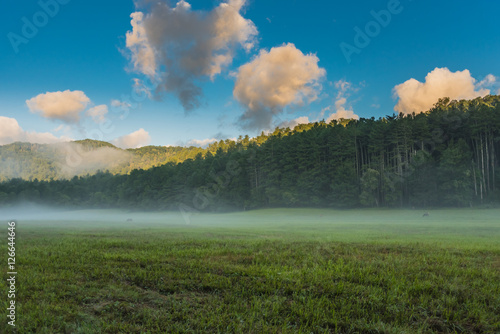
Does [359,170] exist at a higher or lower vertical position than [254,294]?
higher

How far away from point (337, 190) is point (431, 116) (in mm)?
27020

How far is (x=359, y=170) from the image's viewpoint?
68750 mm

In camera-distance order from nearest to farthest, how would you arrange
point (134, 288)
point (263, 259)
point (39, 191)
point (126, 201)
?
point (134, 288) < point (263, 259) < point (126, 201) < point (39, 191)

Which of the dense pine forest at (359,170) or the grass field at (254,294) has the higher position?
the dense pine forest at (359,170)

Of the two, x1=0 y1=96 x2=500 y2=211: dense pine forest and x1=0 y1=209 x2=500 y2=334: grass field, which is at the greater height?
x1=0 y1=96 x2=500 y2=211: dense pine forest

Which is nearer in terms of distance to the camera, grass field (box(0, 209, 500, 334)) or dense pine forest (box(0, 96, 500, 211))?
grass field (box(0, 209, 500, 334))

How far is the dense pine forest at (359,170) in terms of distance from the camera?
2105 inches

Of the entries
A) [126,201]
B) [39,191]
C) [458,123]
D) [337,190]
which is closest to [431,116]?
[458,123]

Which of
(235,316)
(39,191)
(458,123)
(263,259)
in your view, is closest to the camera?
(235,316)

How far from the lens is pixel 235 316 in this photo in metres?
3.82

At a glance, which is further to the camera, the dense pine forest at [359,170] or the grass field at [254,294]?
the dense pine forest at [359,170]

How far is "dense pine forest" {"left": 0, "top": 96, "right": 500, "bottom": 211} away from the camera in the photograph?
5347cm

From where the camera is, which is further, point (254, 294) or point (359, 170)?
point (359, 170)

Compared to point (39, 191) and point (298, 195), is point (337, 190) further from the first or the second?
point (39, 191)
